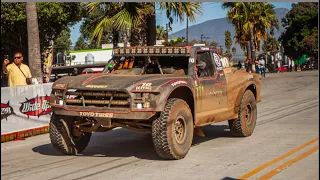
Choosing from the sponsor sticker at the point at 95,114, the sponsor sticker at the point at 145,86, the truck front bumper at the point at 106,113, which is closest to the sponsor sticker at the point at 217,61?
the sponsor sticker at the point at 145,86

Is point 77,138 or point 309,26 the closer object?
point 77,138

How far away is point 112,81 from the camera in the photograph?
8.00 meters

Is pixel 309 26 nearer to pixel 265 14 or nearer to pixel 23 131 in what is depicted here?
pixel 265 14

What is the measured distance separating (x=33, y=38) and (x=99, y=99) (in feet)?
25.6

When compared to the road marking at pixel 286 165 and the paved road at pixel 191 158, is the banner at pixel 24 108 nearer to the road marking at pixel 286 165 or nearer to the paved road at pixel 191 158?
the paved road at pixel 191 158

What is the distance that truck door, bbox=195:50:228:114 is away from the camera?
29.4 ft

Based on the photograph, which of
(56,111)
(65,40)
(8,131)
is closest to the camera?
(56,111)

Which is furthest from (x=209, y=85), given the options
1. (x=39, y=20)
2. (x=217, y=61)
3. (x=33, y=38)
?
(x=39, y=20)

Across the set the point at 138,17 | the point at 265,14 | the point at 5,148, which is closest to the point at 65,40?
the point at 265,14

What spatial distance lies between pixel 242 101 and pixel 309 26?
50.9 m

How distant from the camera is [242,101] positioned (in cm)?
1041

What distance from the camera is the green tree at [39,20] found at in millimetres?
31656

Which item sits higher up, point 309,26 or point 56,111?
point 309,26

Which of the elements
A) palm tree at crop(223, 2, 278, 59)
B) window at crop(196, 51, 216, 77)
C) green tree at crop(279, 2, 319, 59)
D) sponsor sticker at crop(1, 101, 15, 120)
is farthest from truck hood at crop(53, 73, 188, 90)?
green tree at crop(279, 2, 319, 59)
